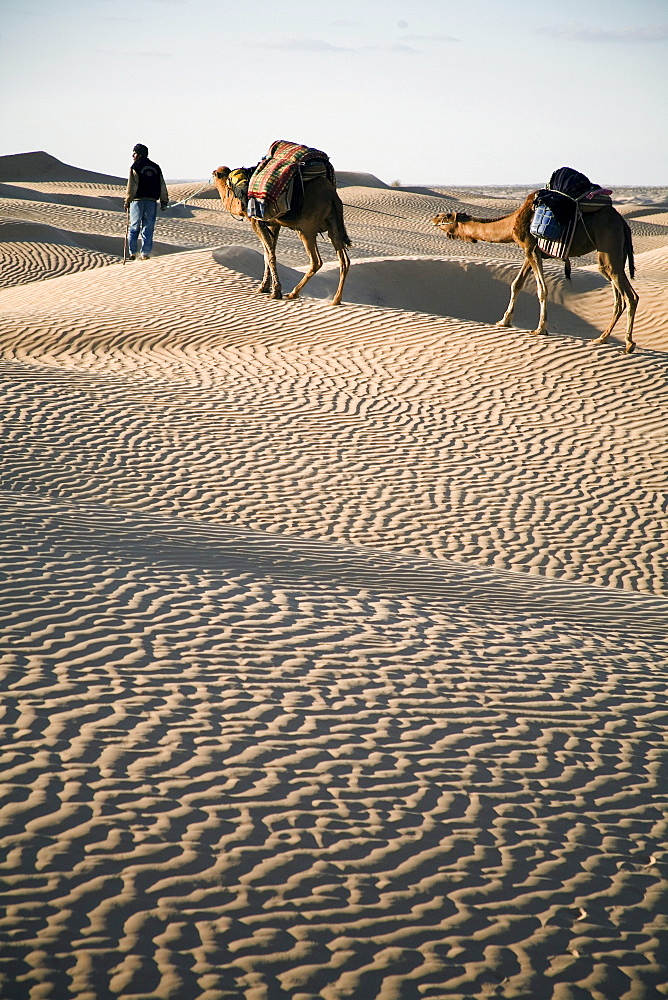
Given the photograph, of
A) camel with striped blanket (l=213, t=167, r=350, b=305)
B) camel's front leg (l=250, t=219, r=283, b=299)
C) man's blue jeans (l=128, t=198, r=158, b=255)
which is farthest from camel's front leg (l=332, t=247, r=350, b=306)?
man's blue jeans (l=128, t=198, r=158, b=255)

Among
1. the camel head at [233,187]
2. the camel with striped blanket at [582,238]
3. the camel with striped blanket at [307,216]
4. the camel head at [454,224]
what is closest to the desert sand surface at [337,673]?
the camel with striped blanket at [582,238]

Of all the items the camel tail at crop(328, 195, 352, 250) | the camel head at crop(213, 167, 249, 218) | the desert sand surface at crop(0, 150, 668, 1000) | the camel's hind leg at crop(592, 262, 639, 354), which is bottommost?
the desert sand surface at crop(0, 150, 668, 1000)

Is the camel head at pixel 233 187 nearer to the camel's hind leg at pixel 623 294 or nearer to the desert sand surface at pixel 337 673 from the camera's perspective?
the desert sand surface at pixel 337 673

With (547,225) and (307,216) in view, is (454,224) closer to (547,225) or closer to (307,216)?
(547,225)

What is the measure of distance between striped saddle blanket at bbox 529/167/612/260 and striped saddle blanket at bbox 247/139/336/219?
102 inches

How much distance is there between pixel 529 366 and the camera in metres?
10.2

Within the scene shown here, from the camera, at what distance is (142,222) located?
15195 mm

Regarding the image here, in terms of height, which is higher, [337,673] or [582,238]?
[582,238]

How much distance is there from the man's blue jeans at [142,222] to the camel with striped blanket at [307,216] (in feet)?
11.0

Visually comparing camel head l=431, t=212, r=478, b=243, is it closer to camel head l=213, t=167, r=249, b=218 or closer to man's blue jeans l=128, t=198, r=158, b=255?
camel head l=213, t=167, r=249, b=218

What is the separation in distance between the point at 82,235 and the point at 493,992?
67.8 ft

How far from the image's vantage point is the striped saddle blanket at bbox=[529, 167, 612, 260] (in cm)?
969

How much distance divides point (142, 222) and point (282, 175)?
5.31m

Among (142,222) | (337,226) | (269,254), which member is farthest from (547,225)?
(142,222)
